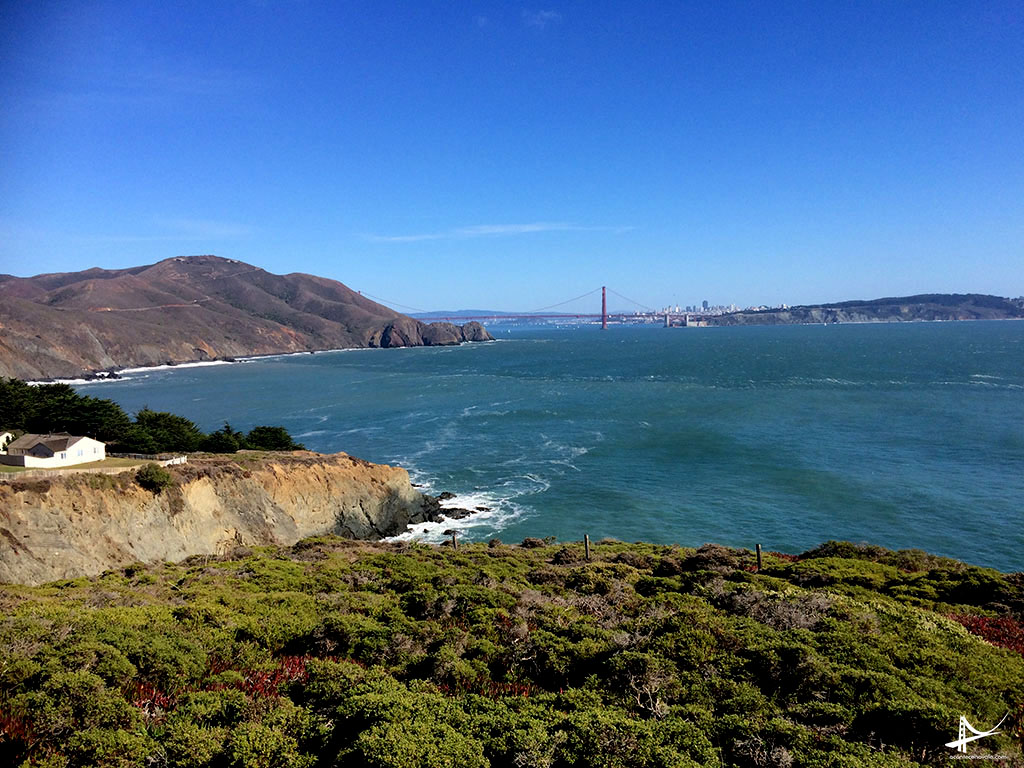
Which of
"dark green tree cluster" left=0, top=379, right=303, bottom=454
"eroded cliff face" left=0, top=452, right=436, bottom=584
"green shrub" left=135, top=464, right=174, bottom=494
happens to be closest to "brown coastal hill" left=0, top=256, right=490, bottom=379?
"dark green tree cluster" left=0, top=379, right=303, bottom=454

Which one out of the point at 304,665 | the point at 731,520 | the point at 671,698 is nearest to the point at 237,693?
the point at 304,665

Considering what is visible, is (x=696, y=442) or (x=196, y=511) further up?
(x=196, y=511)

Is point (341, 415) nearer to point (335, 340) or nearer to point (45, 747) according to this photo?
point (45, 747)

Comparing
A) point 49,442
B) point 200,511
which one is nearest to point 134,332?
point 49,442

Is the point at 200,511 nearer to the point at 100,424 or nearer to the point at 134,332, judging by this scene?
the point at 100,424

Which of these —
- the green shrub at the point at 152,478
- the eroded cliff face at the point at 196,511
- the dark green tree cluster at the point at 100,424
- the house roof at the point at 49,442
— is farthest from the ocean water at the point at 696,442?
the house roof at the point at 49,442

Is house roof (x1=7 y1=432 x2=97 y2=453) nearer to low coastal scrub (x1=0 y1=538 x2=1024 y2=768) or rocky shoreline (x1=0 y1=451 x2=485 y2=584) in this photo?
rocky shoreline (x1=0 y1=451 x2=485 y2=584)
